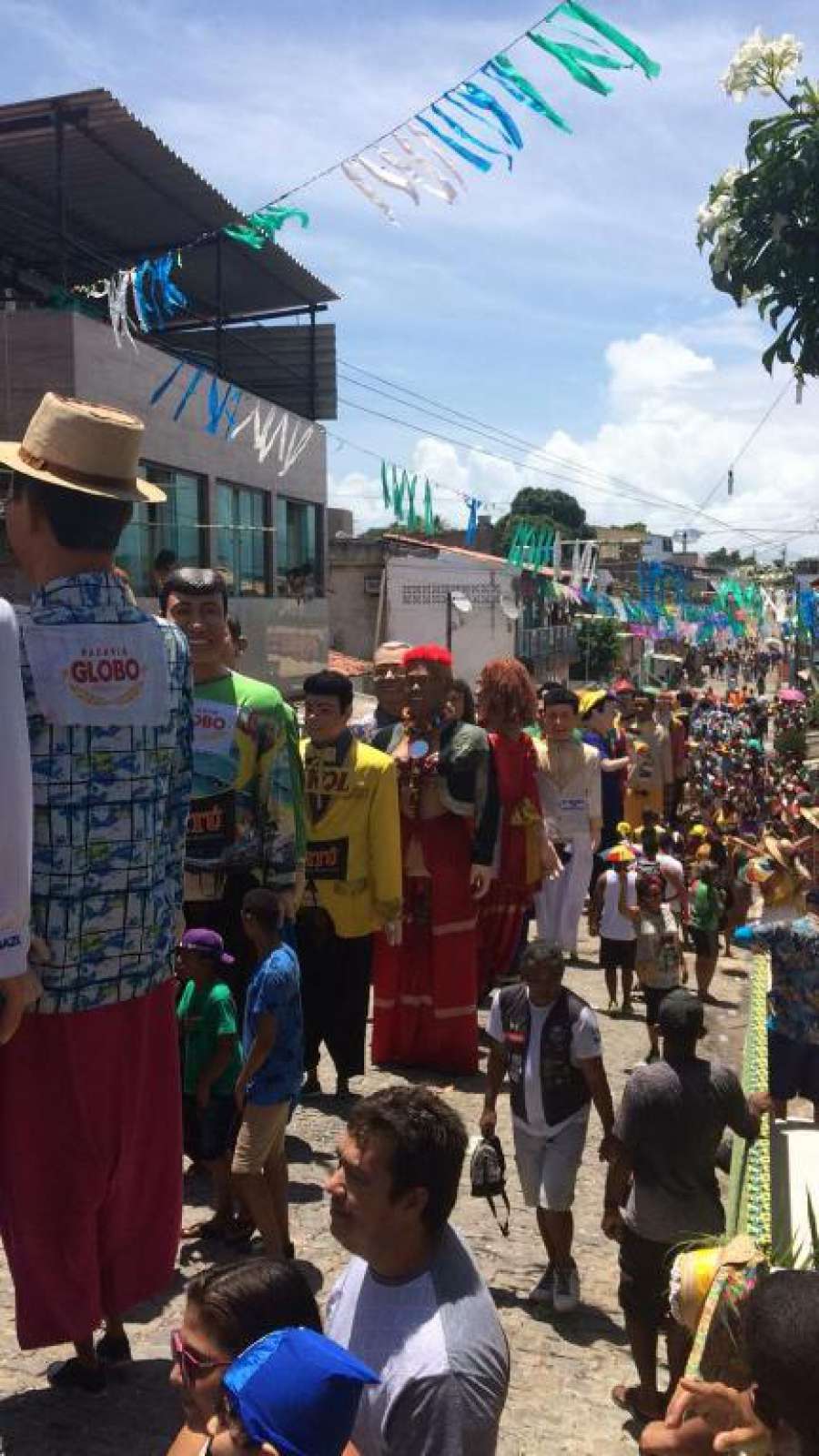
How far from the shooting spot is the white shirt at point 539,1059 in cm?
419

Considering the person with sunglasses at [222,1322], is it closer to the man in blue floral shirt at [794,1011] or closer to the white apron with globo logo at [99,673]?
the white apron with globo logo at [99,673]

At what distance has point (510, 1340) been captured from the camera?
371cm

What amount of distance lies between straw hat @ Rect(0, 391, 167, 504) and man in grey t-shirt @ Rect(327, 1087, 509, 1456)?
1553 mm

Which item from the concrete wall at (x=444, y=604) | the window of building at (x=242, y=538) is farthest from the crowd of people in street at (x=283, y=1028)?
the concrete wall at (x=444, y=604)

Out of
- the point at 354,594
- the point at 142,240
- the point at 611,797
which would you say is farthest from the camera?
the point at 354,594

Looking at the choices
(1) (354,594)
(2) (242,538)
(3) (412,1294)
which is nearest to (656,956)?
(3) (412,1294)

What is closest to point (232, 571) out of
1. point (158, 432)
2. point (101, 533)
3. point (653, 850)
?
point (158, 432)

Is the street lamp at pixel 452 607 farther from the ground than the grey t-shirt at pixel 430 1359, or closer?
farther from the ground

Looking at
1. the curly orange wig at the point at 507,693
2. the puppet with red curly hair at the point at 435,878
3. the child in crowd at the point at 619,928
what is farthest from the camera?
the child in crowd at the point at 619,928

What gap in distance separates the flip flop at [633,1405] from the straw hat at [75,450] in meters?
2.74

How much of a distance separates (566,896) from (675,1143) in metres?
4.09

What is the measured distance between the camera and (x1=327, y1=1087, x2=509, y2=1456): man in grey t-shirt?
1.87 m

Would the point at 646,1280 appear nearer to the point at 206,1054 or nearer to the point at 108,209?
the point at 206,1054

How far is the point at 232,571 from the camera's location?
20156 mm
